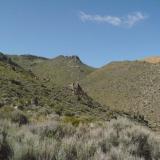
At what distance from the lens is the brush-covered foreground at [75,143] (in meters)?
7.80

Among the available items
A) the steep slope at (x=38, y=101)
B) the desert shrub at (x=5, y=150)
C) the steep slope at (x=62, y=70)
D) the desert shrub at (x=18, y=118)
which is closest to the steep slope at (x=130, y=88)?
the steep slope at (x=62, y=70)

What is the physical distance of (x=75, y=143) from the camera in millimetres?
9328

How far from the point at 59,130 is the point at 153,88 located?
74.8 meters

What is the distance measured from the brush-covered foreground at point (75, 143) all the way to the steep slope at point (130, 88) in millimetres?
53472

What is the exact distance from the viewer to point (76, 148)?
8.93 m

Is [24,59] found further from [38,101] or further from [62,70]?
[38,101]

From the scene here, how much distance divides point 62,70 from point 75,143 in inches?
4450

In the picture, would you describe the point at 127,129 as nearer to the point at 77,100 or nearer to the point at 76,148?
the point at 76,148

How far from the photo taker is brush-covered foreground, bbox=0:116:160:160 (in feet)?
25.6

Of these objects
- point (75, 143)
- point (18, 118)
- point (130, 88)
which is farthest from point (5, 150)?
point (130, 88)

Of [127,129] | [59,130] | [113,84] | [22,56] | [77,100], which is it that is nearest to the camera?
[59,130]

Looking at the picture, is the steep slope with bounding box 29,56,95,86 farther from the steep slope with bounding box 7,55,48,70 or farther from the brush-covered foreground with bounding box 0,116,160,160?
the brush-covered foreground with bounding box 0,116,160,160

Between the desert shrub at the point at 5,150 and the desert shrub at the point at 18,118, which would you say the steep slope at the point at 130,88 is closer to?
the desert shrub at the point at 18,118

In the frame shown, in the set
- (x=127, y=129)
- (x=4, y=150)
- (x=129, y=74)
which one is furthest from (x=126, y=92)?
(x=4, y=150)
